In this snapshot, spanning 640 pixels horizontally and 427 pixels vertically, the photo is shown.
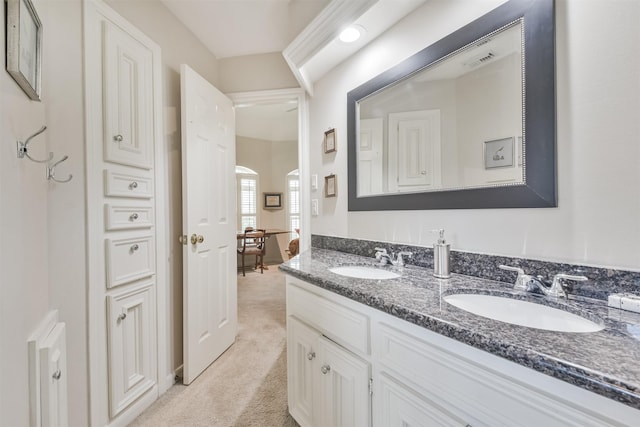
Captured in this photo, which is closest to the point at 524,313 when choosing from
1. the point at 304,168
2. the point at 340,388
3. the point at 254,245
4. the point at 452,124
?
the point at 340,388

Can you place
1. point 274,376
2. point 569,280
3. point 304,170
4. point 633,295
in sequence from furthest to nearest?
1. point 304,170
2. point 274,376
3. point 569,280
4. point 633,295

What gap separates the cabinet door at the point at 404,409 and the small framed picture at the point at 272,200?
212 inches

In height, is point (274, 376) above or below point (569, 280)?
below

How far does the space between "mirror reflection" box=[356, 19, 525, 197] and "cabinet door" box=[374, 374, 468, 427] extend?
0.79m

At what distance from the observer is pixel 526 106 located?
2.99 ft

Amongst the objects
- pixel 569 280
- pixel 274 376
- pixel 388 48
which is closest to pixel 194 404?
pixel 274 376

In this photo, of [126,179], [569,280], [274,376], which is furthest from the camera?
[274,376]

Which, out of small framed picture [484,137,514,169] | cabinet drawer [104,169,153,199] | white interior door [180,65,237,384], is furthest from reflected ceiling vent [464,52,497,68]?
cabinet drawer [104,169,153,199]

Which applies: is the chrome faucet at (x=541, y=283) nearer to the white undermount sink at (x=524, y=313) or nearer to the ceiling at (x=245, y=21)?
the white undermount sink at (x=524, y=313)

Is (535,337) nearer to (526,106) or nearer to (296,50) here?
(526,106)

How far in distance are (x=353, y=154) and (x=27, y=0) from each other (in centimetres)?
143

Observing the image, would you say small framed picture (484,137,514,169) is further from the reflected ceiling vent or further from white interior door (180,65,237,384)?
white interior door (180,65,237,384)

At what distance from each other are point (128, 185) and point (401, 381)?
160cm

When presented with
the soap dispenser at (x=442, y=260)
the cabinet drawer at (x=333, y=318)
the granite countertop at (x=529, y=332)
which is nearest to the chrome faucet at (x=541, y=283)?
the granite countertop at (x=529, y=332)
